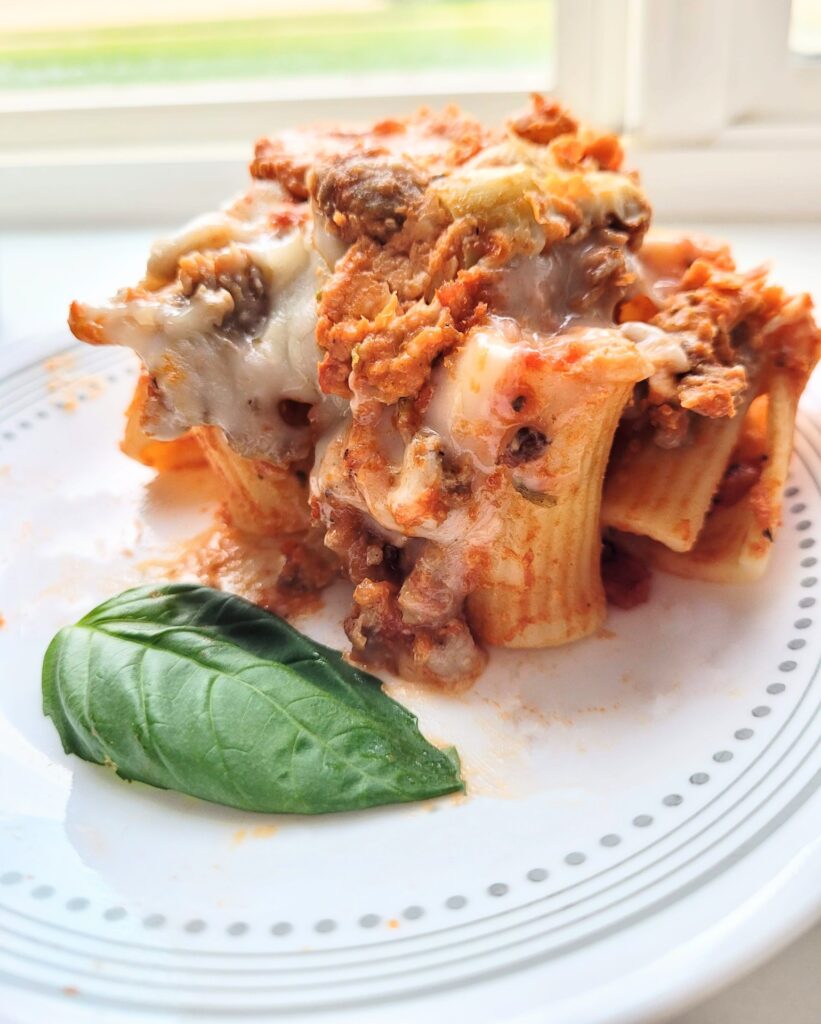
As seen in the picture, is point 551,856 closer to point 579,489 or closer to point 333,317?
point 579,489

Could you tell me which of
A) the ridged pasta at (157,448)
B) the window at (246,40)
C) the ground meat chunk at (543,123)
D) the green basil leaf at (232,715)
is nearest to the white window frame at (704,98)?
the window at (246,40)

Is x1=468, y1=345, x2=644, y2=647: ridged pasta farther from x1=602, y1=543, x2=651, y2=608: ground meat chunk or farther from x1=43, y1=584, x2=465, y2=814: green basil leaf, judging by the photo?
x1=43, y1=584, x2=465, y2=814: green basil leaf

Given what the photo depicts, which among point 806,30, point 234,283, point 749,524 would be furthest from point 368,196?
point 806,30

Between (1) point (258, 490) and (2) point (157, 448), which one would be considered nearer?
(1) point (258, 490)

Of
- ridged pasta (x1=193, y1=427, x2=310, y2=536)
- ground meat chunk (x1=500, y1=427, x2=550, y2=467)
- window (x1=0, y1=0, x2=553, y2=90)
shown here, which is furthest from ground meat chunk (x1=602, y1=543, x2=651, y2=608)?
window (x1=0, y1=0, x2=553, y2=90)

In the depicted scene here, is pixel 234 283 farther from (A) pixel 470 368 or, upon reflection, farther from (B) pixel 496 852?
(B) pixel 496 852

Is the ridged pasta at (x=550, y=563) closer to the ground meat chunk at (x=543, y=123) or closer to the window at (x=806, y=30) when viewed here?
the ground meat chunk at (x=543, y=123)
